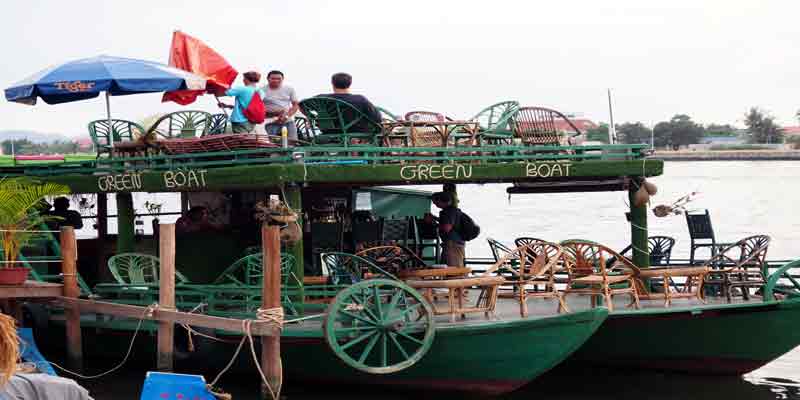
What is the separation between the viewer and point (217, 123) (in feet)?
51.8

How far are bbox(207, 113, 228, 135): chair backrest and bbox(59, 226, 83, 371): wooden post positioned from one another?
2892mm

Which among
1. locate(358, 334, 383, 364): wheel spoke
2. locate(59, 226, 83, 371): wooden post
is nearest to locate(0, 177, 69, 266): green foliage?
locate(59, 226, 83, 371): wooden post

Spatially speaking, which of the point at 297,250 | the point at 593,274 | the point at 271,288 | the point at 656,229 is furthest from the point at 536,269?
the point at 656,229

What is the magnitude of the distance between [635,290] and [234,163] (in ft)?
15.1

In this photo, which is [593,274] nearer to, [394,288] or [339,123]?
[394,288]

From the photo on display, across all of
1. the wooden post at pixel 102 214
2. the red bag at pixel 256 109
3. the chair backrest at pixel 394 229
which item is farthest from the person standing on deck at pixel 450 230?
the wooden post at pixel 102 214

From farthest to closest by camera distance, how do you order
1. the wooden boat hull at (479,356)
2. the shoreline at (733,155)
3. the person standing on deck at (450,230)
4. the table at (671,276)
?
1. the shoreline at (733,155)
2. the person standing on deck at (450,230)
3. the table at (671,276)
4. the wooden boat hull at (479,356)

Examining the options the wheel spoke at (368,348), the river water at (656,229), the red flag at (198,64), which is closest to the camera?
the wheel spoke at (368,348)

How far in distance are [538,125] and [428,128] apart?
1.32 m

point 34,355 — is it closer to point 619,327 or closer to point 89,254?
point 89,254

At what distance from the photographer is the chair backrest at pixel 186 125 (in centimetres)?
1555

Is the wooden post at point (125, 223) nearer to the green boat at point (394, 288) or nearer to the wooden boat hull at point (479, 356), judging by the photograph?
the green boat at point (394, 288)

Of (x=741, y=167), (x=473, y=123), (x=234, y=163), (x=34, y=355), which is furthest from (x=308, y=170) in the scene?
(x=741, y=167)

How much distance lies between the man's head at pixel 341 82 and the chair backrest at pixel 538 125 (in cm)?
199
